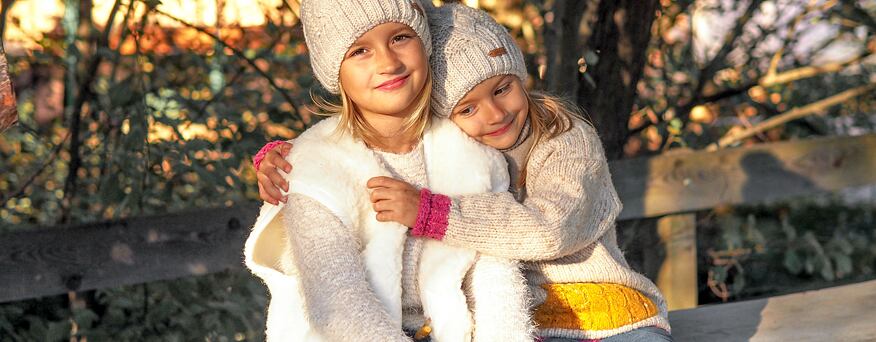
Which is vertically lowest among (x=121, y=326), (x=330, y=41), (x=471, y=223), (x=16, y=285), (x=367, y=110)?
(x=121, y=326)

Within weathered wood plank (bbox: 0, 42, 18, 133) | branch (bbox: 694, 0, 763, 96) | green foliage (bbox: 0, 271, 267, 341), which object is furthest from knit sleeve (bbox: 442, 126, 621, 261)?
branch (bbox: 694, 0, 763, 96)

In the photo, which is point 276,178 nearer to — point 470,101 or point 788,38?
point 470,101

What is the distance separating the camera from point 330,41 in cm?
251

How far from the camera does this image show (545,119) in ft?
9.20

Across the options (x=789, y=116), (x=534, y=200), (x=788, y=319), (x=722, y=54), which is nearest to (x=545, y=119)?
(x=534, y=200)

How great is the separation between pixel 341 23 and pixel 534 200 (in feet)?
1.89

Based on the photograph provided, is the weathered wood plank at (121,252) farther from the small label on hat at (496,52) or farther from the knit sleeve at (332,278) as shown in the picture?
the small label on hat at (496,52)

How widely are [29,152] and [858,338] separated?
319 centimetres

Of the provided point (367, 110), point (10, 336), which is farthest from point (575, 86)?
point (10, 336)

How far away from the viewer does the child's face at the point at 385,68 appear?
250 centimetres

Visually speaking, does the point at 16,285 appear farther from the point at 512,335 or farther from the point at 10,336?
the point at 512,335

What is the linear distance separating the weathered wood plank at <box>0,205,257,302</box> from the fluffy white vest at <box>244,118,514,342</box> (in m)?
1.05

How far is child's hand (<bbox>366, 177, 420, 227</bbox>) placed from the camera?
2484mm

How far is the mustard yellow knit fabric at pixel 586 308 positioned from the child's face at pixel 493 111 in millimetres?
373
